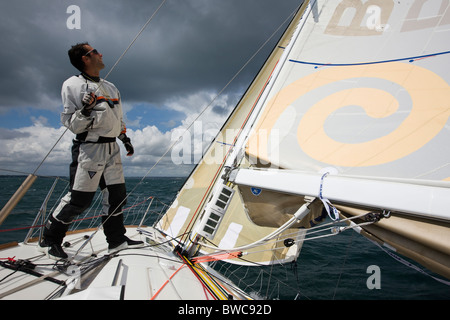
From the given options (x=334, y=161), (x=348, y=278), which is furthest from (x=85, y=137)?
(x=348, y=278)

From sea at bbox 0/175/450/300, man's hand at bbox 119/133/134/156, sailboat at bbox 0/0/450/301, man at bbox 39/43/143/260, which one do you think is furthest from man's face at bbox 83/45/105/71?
sea at bbox 0/175/450/300

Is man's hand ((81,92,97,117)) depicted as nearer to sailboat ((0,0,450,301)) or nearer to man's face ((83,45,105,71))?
man's face ((83,45,105,71))

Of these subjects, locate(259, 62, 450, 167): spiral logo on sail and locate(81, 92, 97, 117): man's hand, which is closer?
locate(259, 62, 450, 167): spiral logo on sail

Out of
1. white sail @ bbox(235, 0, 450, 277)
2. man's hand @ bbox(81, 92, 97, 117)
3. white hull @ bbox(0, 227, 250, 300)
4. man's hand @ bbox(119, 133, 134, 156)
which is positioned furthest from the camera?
man's hand @ bbox(119, 133, 134, 156)

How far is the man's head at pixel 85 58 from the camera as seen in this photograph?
1.62 meters

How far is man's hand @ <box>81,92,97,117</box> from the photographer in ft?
4.61

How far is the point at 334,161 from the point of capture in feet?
4.12

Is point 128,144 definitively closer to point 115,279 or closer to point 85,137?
point 85,137

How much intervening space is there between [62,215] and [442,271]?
2.10m

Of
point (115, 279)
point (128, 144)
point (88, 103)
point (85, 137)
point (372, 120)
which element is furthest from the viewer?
point (128, 144)

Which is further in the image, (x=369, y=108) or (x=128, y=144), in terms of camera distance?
(x=128, y=144)

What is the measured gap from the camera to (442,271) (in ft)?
2.70

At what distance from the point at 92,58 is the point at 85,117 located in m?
0.50
